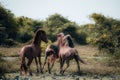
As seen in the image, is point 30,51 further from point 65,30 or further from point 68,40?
point 65,30

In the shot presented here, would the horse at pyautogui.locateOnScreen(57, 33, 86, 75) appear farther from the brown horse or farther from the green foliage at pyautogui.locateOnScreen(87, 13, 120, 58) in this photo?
the green foliage at pyautogui.locateOnScreen(87, 13, 120, 58)

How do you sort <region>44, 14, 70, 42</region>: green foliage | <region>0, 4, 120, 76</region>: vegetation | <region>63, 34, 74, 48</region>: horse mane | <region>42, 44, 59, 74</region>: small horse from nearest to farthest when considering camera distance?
<region>63, 34, 74, 48</region>: horse mane → <region>42, 44, 59, 74</region>: small horse → <region>0, 4, 120, 76</region>: vegetation → <region>44, 14, 70, 42</region>: green foliage

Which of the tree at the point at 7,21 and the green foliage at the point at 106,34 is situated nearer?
the green foliage at the point at 106,34

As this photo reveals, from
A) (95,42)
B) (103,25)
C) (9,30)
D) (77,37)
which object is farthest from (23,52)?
(77,37)

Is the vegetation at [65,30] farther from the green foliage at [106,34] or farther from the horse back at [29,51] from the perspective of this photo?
the horse back at [29,51]

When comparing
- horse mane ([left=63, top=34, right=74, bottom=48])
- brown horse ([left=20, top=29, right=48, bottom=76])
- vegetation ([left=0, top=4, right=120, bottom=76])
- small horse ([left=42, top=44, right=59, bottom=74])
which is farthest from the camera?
vegetation ([left=0, top=4, right=120, bottom=76])

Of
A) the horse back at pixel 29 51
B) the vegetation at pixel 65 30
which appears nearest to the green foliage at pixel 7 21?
the vegetation at pixel 65 30

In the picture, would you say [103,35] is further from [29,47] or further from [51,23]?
[51,23]

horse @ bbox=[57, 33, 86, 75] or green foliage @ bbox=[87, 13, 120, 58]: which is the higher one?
green foliage @ bbox=[87, 13, 120, 58]

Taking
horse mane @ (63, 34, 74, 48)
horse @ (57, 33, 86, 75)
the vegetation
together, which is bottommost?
horse @ (57, 33, 86, 75)

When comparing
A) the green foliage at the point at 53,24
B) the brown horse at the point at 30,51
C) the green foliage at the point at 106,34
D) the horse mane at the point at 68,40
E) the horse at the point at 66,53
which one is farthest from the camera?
the green foliage at the point at 53,24

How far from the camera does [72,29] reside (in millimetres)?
51969

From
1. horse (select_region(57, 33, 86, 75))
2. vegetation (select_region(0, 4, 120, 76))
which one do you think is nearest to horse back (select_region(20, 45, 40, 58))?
horse (select_region(57, 33, 86, 75))

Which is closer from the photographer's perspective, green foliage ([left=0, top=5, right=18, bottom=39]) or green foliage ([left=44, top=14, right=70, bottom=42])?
green foliage ([left=0, top=5, right=18, bottom=39])
